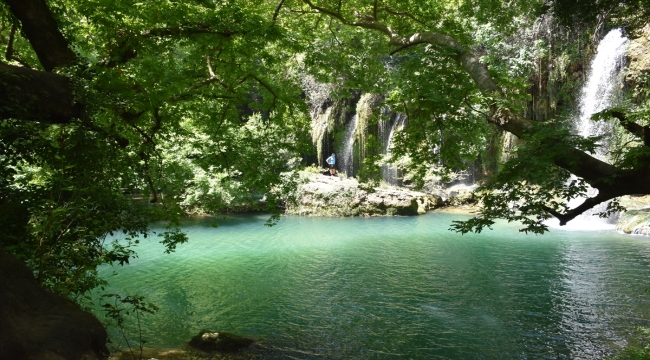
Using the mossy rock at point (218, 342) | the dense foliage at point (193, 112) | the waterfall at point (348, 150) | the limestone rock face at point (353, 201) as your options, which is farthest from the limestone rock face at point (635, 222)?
the waterfall at point (348, 150)

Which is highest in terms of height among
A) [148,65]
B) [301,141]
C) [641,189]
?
[148,65]

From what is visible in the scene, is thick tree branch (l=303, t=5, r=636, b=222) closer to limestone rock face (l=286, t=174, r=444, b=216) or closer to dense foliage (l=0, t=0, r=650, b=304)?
dense foliage (l=0, t=0, r=650, b=304)

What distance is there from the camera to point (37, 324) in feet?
9.18

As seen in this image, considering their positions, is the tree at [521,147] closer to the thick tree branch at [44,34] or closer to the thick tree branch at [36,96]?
the thick tree branch at [36,96]

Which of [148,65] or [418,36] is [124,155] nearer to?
[148,65]

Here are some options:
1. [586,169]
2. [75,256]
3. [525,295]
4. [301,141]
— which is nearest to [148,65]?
[301,141]

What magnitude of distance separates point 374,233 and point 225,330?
407 inches

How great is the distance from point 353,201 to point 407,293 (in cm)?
1325

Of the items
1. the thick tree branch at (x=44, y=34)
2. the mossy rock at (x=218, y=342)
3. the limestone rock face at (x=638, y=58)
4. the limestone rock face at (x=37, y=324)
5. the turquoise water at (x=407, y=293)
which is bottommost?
the mossy rock at (x=218, y=342)

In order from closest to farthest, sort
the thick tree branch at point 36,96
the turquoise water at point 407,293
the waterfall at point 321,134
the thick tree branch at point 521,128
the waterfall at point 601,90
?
the thick tree branch at point 36,96
the thick tree branch at point 521,128
the turquoise water at point 407,293
the waterfall at point 601,90
the waterfall at point 321,134

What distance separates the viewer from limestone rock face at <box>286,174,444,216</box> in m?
22.1

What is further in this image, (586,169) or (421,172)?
(421,172)

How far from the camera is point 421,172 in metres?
8.10

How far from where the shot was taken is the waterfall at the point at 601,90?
55.5 feet
